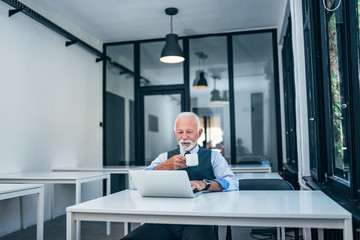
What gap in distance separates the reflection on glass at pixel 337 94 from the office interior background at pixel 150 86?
5.9 inches

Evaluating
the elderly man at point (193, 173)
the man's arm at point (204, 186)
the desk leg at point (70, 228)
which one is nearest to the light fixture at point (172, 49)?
the elderly man at point (193, 173)

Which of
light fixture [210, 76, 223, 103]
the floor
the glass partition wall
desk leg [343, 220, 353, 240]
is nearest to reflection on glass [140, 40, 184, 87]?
the glass partition wall

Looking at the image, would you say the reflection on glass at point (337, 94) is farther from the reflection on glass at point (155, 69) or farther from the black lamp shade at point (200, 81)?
the reflection on glass at point (155, 69)

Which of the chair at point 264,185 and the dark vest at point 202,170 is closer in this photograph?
the dark vest at point 202,170

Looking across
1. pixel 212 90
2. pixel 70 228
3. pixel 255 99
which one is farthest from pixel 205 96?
pixel 70 228

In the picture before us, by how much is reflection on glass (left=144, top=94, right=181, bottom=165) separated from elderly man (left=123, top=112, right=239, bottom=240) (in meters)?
3.78

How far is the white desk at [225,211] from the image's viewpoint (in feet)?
4.70

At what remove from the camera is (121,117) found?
6500 millimetres

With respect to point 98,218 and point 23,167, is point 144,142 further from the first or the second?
point 98,218

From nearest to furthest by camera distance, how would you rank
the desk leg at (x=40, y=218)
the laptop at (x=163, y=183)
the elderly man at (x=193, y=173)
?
the laptop at (x=163, y=183)
the elderly man at (x=193, y=173)
the desk leg at (x=40, y=218)

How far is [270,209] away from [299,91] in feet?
6.44

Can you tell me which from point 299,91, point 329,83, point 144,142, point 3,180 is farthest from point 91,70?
point 329,83

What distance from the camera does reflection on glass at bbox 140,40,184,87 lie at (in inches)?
247

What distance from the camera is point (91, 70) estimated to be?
616cm
